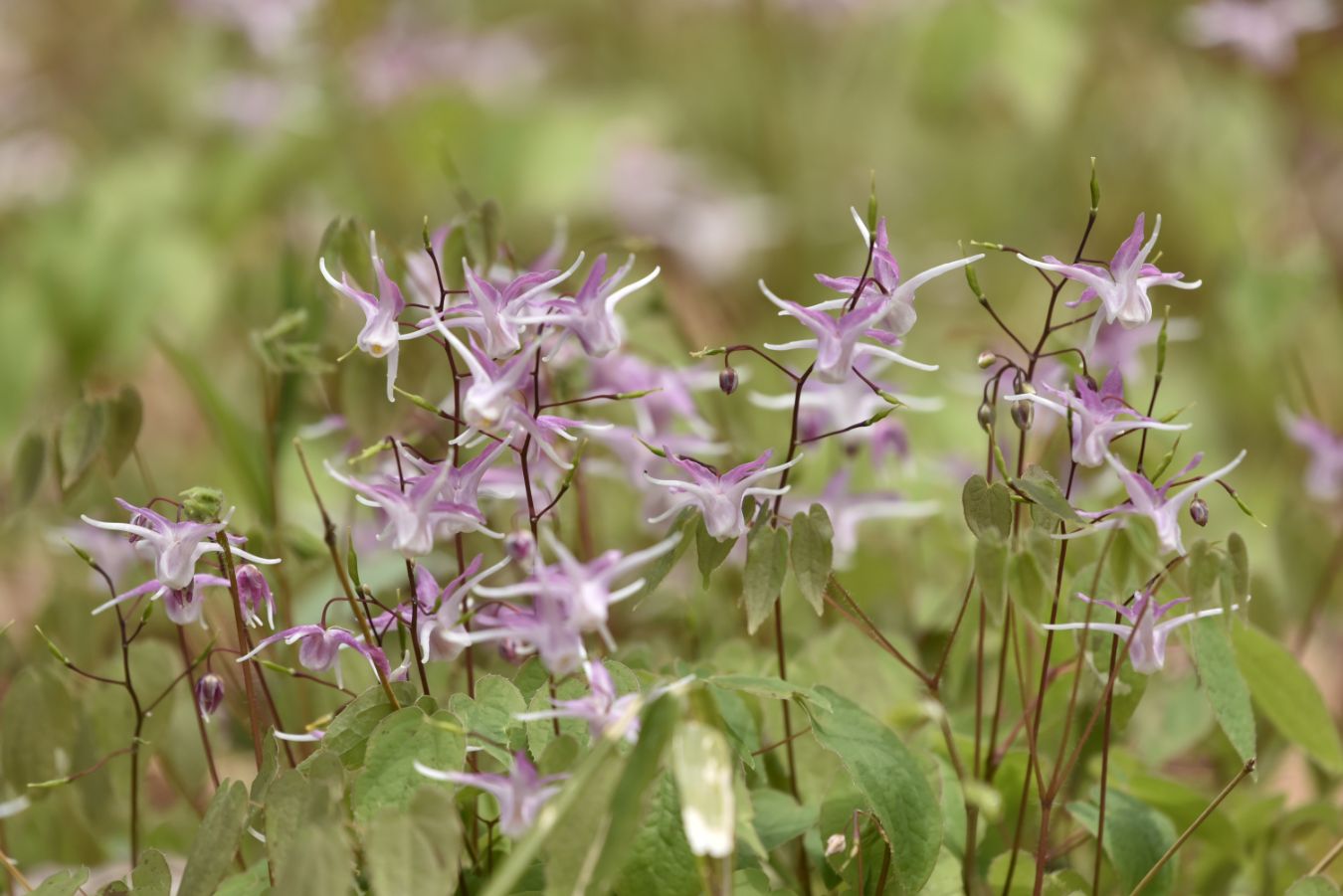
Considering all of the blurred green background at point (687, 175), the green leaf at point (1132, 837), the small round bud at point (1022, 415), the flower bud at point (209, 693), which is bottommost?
the blurred green background at point (687, 175)

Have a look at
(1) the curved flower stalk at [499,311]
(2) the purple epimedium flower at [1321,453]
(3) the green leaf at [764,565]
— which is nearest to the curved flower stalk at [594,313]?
(1) the curved flower stalk at [499,311]

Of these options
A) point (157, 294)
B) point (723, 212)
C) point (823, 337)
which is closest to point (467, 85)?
point (723, 212)

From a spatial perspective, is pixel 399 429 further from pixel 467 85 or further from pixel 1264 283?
pixel 467 85

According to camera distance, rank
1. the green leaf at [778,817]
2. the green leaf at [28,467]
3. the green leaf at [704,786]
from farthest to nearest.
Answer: the green leaf at [28,467] < the green leaf at [778,817] < the green leaf at [704,786]

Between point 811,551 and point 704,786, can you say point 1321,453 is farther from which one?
point 704,786

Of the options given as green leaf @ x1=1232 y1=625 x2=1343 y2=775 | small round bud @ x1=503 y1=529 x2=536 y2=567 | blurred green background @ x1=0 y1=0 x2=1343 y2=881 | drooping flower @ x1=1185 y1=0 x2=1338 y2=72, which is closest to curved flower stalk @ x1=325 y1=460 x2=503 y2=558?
small round bud @ x1=503 y1=529 x2=536 y2=567

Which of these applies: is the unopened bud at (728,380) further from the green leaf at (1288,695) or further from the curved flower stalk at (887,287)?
the green leaf at (1288,695)

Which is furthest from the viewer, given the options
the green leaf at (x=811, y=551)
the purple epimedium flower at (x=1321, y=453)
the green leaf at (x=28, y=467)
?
the purple epimedium flower at (x=1321, y=453)

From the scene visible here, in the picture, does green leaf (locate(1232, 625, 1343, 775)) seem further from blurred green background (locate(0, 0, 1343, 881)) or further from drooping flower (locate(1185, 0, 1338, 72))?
drooping flower (locate(1185, 0, 1338, 72))
